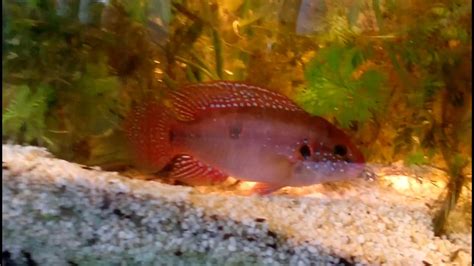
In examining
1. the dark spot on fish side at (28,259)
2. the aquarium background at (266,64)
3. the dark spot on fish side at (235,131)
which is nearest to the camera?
the dark spot on fish side at (28,259)

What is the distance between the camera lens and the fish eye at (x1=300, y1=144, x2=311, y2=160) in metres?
1.68

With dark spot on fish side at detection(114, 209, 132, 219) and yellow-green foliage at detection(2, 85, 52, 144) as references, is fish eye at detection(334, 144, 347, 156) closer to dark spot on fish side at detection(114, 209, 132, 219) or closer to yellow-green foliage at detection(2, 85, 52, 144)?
dark spot on fish side at detection(114, 209, 132, 219)

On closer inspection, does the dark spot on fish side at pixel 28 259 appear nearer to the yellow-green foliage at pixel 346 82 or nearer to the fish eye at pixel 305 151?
the fish eye at pixel 305 151

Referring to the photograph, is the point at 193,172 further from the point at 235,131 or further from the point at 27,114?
the point at 27,114

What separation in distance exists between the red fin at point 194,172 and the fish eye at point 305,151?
0.21 meters

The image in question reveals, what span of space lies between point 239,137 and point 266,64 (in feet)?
0.94

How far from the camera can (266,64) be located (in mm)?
1842

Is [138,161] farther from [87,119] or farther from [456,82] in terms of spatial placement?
[456,82]

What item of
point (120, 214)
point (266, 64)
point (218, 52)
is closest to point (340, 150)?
point (266, 64)

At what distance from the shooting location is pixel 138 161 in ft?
5.76

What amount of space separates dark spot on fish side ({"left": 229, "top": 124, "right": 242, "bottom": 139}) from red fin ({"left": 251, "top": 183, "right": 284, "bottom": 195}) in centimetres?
15

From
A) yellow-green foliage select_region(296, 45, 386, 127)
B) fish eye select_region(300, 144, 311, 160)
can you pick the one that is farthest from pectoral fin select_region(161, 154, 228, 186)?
yellow-green foliage select_region(296, 45, 386, 127)

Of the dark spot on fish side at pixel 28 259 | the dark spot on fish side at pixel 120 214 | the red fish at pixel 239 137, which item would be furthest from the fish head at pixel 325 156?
the dark spot on fish side at pixel 28 259

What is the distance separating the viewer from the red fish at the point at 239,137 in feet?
5.45
